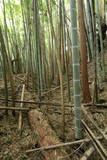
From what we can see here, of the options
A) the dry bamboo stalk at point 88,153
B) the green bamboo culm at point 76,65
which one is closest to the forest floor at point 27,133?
the dry bamboo stalk at point 88,153

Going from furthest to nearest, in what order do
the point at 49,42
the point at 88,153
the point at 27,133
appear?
the point at 49,42 → the point at 27,133 → the point at 88,153

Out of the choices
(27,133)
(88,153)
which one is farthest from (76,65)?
(27,133)

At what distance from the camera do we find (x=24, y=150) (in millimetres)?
1756

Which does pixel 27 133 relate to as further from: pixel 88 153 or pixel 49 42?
pixel 49 42

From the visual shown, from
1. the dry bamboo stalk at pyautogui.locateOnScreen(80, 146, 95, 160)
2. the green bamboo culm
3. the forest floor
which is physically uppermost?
the green bamboo culm

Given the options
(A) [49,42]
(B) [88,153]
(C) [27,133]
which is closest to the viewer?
(B) [88,153]

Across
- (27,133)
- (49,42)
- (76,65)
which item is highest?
(49,42)

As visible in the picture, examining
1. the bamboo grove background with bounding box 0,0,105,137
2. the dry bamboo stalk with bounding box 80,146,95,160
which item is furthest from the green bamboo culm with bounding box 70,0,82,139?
the dry bamboo stalk with bounding box 80,146,95,160

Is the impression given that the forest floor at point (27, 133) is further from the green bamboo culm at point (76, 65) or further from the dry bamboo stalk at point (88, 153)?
the green bamboo culm at point (76, 65)

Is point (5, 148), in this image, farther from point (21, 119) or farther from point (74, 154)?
point (74, 154)

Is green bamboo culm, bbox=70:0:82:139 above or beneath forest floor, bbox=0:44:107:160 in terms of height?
above

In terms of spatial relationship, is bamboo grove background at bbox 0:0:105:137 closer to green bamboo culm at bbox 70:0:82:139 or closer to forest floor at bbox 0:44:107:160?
green bamboo culm at bbox 70:0:82:139

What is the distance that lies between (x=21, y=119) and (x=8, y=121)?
171 millimetres

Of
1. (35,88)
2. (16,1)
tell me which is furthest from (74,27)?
(16,1)
